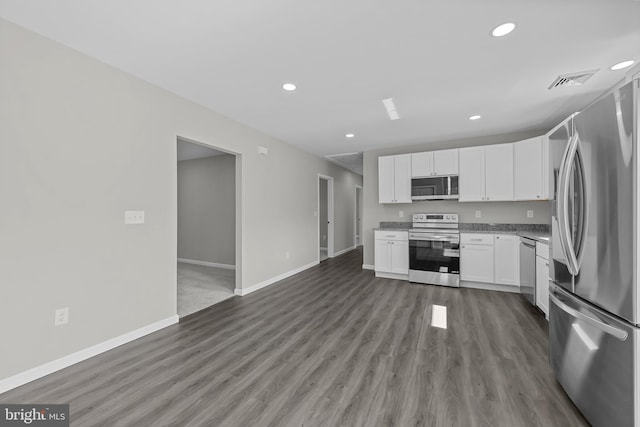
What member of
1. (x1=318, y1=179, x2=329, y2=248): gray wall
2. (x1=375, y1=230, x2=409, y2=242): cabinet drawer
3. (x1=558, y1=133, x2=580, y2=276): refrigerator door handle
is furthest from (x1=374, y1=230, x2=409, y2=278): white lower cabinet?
(x1=318, y1=179, x2=329, y2=248): gray wall

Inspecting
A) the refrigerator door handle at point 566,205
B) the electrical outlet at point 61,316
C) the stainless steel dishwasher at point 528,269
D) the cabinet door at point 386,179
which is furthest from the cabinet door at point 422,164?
the electrical outlet at point 61,316

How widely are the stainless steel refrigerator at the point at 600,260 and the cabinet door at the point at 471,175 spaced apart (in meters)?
2.78

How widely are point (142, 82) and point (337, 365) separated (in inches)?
127

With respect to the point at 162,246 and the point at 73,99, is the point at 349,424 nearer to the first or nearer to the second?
the point at 162,246

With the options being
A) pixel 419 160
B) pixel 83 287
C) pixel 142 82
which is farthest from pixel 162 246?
pixel 419 160

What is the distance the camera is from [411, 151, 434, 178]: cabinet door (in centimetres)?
477

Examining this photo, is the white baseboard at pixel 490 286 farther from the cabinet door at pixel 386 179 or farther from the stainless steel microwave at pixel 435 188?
the cabinet door at pixel 386 179

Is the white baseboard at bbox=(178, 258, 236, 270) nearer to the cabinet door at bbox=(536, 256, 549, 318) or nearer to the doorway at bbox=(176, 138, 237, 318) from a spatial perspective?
the doorway at bbox=(176, 138, 237, 318)

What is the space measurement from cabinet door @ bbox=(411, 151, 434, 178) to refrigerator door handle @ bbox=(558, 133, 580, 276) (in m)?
3.10

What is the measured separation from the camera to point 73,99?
2203 millimetres

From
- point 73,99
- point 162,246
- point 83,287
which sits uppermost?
point 73,99

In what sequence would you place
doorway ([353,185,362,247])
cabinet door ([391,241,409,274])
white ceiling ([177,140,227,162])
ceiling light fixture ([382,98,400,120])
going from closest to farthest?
ceiling light fixture ([382,98,400,120])
cabinet door ([391,241,409,274])
white ceiling ([177,140,227,162])
doorway ([353,185,362,247])

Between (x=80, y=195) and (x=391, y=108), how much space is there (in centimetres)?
334

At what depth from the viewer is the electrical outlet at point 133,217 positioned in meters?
2.55
